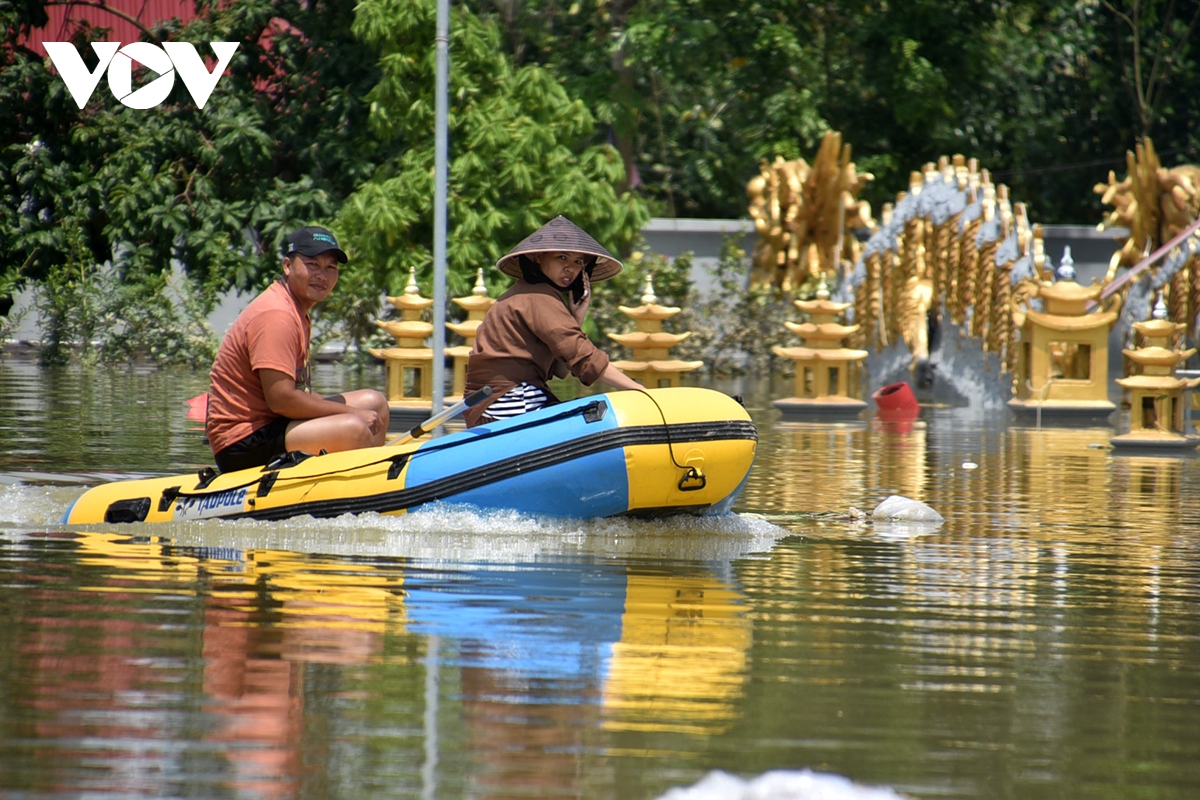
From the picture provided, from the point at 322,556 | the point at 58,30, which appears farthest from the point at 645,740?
the point at 58,30

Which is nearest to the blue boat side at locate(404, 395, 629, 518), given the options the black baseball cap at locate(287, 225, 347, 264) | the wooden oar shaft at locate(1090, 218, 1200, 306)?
the black baseball cap at locate(287, 225, 347, 264)

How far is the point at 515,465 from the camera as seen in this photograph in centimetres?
707

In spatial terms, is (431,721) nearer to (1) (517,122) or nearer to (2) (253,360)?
(2) (253,360)

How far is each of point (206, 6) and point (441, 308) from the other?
45.2ft

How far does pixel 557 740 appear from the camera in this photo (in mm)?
4035

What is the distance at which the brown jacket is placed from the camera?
7355mm

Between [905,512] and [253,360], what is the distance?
10.7ft

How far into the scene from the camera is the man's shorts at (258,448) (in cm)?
755

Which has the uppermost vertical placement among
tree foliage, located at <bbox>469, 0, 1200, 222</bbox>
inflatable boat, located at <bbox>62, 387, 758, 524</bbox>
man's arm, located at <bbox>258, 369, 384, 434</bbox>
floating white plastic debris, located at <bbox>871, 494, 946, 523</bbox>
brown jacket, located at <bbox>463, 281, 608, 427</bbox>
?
tree foliage, located at <bbox>469, 0, 1200, 222</bbox>

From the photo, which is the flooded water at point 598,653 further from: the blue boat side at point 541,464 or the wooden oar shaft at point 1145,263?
the wooden oar shaft at point 1145,263

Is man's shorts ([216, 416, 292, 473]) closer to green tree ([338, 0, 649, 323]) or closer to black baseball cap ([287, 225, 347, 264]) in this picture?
black baseball cap ([287, 225, 347, 264])

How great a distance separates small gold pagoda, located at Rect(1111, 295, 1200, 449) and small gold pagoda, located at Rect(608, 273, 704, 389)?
3892mm

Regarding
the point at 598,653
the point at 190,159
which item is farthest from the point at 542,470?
the point at 190,159

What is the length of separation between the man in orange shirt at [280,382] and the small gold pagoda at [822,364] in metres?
8.68
